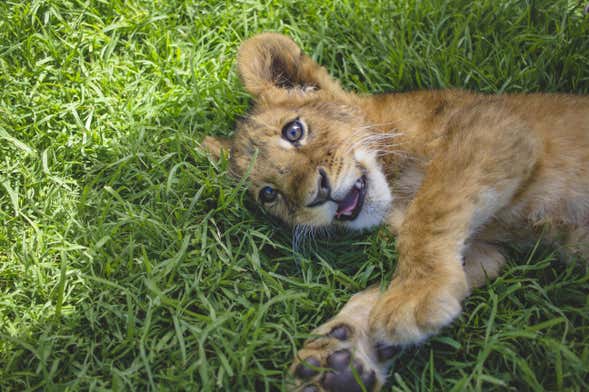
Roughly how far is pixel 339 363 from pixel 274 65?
7.89 feet

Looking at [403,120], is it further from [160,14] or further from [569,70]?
[160,14]

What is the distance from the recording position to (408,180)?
14.7ft

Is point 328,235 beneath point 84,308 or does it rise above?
above

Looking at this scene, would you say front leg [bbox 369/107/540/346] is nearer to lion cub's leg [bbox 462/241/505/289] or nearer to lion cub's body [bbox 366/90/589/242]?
lion cub's body [bbox 366/90/589/242]

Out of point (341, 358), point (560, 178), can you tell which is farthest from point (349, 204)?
point (560, 178)

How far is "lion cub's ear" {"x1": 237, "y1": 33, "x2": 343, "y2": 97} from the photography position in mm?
4945

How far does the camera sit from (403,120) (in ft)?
14.9

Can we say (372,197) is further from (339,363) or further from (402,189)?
(339,363)

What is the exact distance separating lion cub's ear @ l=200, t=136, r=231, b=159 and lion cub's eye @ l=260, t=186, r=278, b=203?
428mm

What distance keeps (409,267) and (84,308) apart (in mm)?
1984

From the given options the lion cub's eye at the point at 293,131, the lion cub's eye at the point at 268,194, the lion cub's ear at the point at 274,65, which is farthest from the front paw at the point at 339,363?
the lion cub's ear at the point at 274,65

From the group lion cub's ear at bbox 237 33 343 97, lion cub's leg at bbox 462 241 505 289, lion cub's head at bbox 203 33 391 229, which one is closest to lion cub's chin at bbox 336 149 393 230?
lion cub's head at bbox 203 33 391 229

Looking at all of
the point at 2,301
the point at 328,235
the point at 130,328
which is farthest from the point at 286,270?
the point at 2,301

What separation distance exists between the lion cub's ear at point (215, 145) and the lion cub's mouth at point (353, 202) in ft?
3.20
